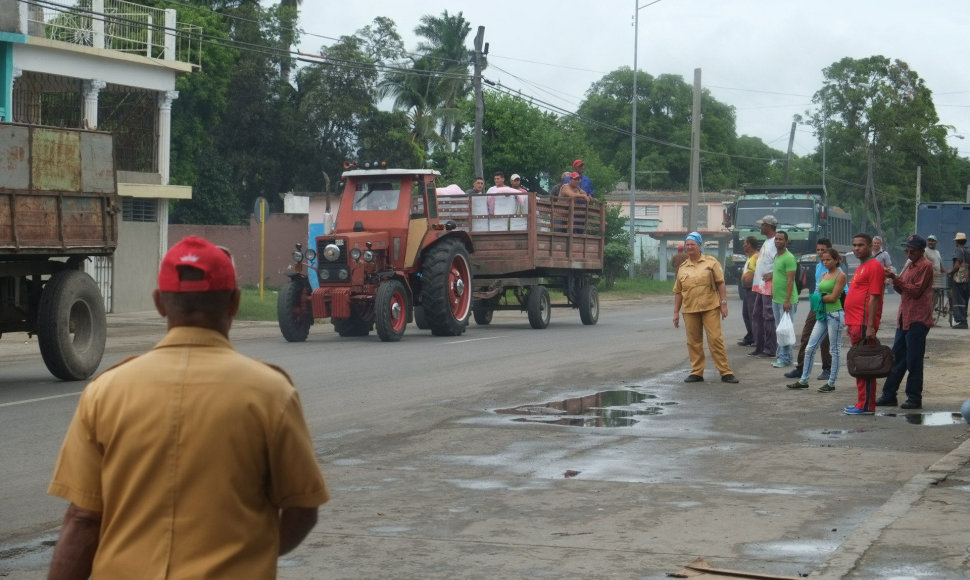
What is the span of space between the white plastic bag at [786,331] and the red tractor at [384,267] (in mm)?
6173

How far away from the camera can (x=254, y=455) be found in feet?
10.2

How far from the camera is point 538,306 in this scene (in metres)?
24.4

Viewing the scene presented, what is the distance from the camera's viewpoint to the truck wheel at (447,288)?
2100 cm

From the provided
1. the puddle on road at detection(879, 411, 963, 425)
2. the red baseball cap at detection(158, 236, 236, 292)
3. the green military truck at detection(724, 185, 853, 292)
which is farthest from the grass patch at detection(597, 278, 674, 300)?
the red baseball cap at detection(158, 236, 236, 292)

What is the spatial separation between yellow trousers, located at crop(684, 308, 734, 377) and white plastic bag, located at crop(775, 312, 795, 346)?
151cm

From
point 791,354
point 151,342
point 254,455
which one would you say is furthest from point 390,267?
point 254,455

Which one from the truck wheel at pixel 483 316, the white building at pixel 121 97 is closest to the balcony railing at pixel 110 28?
the white building at pixel 121 97

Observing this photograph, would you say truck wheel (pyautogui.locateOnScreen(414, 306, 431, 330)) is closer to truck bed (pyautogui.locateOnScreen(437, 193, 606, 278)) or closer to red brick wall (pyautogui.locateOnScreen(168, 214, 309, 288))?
truck bed (pyautogui.locateOnScreen(437, 193, 606, 278))

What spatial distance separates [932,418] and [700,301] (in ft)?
10.7

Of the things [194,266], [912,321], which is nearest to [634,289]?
[912,321]

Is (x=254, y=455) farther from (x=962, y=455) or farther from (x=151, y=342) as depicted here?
(x=151, y=342)

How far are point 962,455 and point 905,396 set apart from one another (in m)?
4.52

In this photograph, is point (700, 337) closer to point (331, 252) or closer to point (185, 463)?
point (331, 252)

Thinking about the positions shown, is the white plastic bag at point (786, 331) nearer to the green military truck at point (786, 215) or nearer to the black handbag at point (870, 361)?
the black handbag at point (870, 361)
